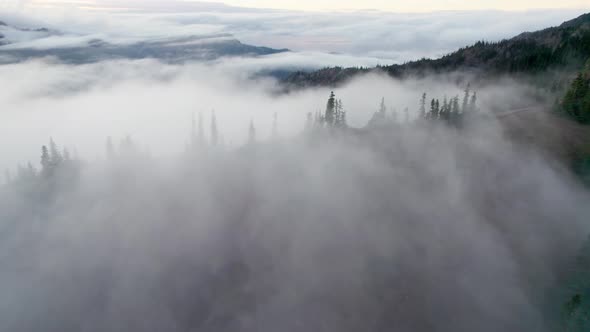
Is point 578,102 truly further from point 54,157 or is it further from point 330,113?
point 54,157

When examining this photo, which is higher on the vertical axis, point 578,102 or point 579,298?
point 578,102

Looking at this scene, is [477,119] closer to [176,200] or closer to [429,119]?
[429,119]

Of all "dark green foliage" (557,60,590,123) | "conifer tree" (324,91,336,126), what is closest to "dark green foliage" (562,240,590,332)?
"dark green foliage" (557,60,590,123)

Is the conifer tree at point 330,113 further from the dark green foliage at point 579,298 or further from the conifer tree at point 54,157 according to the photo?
the dark green foliage at point 579,298

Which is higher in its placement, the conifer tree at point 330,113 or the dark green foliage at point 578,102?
the dark green foliage at point 578,102

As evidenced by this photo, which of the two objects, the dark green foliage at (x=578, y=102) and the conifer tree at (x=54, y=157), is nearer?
the dark green foliage at (x=578, y=102)

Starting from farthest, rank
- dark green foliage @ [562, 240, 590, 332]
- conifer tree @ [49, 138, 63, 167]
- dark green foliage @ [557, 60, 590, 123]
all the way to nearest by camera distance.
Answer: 1. conifer tree @ [49, 138, 63, 167]
2. dark green foliage @ [557, 60, 590, 123]
3. dark green foliage @ [562, 240, 590, 332]

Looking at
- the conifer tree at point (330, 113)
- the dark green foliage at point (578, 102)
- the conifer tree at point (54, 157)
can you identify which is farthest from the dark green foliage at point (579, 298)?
the conifer tree at point (54, 157)

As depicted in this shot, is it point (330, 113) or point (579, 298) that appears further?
point (330, 113)

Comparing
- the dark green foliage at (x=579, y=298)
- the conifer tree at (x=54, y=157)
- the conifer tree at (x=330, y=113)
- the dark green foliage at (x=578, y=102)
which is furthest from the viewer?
the conifer tree at (x=330, y=113)

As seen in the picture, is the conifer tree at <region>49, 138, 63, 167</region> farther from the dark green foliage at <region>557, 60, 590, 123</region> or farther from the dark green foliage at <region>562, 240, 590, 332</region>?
the dark green foliage at <region>557, 60, 590, 123</region>

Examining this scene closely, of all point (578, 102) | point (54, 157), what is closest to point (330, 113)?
point (578, 102)
